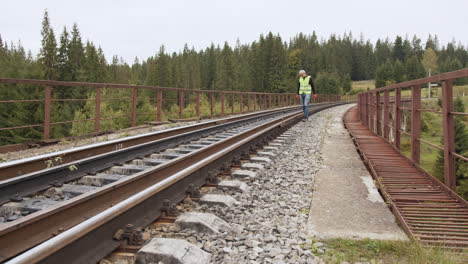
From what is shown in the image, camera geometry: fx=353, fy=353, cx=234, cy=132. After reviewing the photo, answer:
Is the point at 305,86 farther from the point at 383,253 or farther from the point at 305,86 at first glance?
the point at 383,253

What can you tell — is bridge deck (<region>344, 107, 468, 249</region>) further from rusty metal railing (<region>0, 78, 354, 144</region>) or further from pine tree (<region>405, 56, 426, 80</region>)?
pine tree (<region>405, 56, 426, 80</region>)

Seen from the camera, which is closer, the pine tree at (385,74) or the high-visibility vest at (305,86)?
the high-visibility vest at (305,86)

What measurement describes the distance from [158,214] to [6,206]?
1.27 meters

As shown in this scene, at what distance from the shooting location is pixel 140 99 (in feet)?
81.0

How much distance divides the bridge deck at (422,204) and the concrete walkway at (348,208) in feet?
0.42

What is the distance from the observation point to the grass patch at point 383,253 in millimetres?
2474

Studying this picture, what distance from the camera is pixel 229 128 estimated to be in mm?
10711

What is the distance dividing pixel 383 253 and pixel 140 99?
2351 centimetres

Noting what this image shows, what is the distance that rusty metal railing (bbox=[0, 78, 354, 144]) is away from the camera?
7.19 meters

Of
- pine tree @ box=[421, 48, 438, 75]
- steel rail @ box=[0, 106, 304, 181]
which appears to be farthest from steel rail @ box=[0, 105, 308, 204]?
pine tree @ box=[421, 48, 438, 75]

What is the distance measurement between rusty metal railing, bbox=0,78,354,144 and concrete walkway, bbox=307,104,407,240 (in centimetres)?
501

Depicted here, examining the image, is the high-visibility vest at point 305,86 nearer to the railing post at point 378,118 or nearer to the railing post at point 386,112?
the railing post at point 378,118

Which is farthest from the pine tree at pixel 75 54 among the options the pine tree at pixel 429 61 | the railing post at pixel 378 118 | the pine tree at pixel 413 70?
the pine tree at pixel 429 61

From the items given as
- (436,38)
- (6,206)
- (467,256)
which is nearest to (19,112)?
(6,206)
